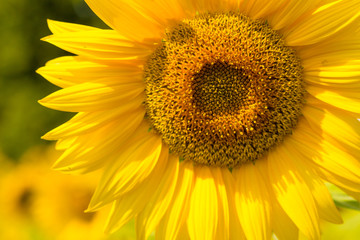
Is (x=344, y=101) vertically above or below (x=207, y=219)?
above

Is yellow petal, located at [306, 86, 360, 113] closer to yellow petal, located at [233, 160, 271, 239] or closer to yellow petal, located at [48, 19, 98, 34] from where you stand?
yellow petal, located at [233, 160, 271, 239]

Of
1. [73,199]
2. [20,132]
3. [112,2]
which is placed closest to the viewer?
[112,2]

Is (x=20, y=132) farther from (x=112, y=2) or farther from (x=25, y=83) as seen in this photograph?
(x=112, y=2)

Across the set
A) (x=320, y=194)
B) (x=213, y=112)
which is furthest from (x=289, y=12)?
(x=320, y=194)

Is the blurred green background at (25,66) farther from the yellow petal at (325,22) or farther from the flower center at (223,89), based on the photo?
the yellow petal at (325,22)

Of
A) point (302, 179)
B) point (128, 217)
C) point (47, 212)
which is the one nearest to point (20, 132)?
point (47, 212)

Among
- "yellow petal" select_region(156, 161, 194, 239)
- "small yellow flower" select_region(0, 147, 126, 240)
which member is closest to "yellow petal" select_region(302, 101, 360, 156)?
"yellow petal" select_region(156, 161, 194, 239)

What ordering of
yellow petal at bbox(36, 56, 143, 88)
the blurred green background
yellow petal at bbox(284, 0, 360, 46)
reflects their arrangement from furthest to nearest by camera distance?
the blurred green background, yellow petal at bbox(36, 56, 143, 88), yellow petal at bbox(284, 0, 360, 46)

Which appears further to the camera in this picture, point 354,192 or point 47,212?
point 47,212

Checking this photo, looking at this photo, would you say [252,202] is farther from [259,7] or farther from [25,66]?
[25,66]
